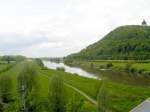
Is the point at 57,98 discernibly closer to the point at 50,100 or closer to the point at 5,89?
the point at 50,100

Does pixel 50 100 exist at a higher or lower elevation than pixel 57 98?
lower

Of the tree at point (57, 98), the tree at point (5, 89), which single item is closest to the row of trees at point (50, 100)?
the tree at point (57, 98)

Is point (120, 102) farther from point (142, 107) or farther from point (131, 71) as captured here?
point (131, 71)

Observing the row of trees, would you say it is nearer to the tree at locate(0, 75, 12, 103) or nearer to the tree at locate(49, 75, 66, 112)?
the tree at locate(49, 75, 66, 112)

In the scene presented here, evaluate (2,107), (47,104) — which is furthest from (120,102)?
(2,107)

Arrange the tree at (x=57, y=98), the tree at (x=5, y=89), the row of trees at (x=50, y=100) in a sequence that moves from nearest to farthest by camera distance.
Answer: the row of trees at (x=50, y=100)
the tree at (x=57, y=98)
the tree at (x=5, y=89)

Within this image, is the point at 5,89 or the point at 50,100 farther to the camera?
the point at 5,89

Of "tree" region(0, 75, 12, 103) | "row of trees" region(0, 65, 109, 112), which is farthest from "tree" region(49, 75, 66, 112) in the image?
"tree" region(0, 75, 12, 103)

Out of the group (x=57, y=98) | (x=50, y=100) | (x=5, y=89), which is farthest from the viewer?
(x=5, y=89)

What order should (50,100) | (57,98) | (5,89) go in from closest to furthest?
(57,98), (50,100), (5,89)

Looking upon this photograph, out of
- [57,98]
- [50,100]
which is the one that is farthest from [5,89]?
[57,98]

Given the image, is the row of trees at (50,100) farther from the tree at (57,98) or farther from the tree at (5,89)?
the tree at (5,89)

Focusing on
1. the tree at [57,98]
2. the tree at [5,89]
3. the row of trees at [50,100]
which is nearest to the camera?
the row of trees at [50,100]

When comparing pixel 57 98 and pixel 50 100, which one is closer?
pixel 57 98
